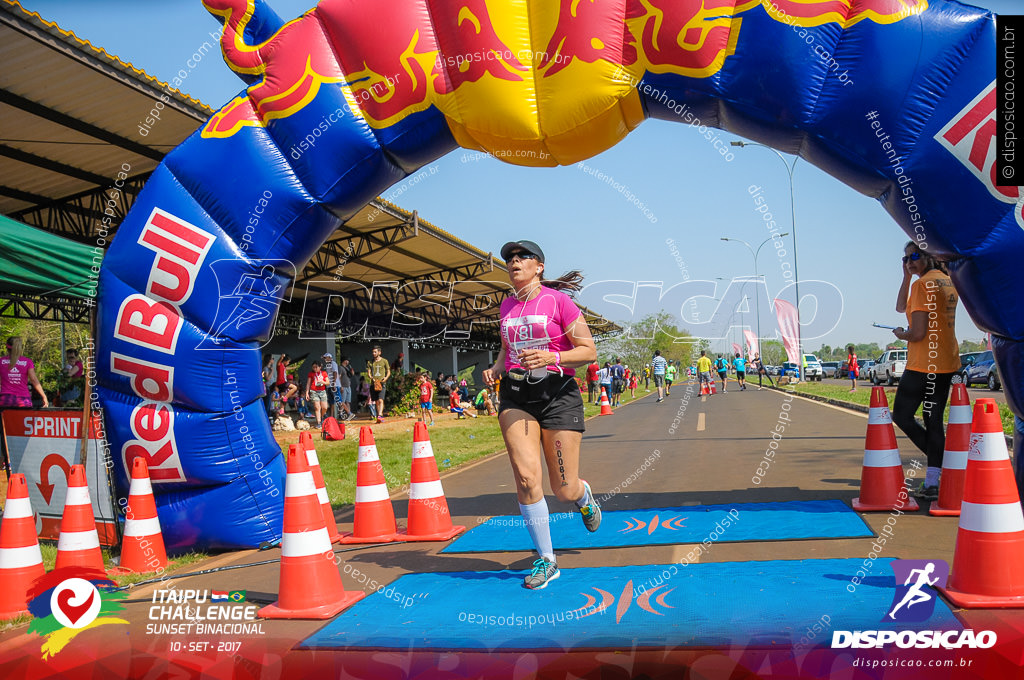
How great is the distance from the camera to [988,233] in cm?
441

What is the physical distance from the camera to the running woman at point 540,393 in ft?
13.9

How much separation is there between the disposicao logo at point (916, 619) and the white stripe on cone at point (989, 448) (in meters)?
0.67

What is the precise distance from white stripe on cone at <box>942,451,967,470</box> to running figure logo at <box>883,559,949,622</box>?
1.32 meters

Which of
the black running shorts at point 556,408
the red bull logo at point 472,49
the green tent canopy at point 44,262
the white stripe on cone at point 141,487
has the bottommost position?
the white stripe on cone at point 141,487

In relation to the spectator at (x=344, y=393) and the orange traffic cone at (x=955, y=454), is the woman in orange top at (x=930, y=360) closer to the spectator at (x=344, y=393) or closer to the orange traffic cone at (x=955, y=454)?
the orange traffic cone at (x=955, y=454)

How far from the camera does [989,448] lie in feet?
11.1

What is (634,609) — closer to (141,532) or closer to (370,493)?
(370,493)

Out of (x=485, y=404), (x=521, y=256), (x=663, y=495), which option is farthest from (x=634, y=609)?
(x=485, y=404)

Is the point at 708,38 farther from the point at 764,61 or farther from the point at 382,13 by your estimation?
the point at 382,13

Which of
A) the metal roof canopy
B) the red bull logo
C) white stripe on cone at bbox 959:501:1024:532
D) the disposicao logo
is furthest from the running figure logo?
the metal roof canopy

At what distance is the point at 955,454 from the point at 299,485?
4432 millimetres

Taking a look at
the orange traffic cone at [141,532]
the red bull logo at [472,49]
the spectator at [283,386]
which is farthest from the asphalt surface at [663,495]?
the spectator at [283,386]

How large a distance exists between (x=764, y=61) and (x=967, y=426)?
9.52 feet

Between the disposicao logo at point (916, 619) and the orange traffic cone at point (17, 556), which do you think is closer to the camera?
the disposicao logo at point (916, 619)
